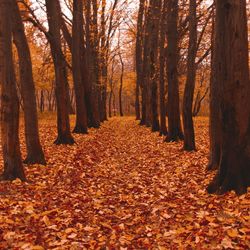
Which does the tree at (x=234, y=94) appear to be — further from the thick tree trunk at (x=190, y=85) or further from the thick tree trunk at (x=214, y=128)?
the thick tree trunk at (x=190, y=85)

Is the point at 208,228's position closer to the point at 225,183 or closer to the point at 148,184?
the point at 225,183

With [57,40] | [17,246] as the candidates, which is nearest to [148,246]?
[17,246]

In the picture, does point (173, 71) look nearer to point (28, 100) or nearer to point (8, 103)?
point (28, 100)

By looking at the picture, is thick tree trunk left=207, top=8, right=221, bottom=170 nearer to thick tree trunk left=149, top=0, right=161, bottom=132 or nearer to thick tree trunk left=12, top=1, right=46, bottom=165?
thick tree trunk left=12, top=1, right=46, bottom=165

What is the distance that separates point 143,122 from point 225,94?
69.1 ft

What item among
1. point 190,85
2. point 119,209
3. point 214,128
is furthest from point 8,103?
point 190,85

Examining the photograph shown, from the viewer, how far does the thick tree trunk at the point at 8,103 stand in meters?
7.29

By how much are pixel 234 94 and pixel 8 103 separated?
5148 mm

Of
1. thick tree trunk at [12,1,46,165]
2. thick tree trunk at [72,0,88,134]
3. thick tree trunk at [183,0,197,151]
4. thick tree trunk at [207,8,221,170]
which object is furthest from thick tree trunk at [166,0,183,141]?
thick tree trunk at [12,1,46,165]

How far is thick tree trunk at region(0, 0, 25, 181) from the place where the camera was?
729cm

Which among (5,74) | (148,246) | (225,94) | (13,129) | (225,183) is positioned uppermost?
(5,74)

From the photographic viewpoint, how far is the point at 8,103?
7.57m

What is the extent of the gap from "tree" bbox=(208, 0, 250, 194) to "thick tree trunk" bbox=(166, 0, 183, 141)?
26.0 ft

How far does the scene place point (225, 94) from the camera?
21.5ft
